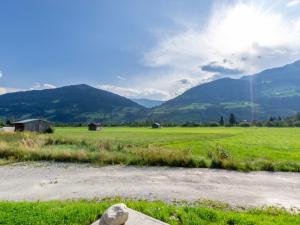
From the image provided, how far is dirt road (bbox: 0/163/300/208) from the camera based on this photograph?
33.9ft

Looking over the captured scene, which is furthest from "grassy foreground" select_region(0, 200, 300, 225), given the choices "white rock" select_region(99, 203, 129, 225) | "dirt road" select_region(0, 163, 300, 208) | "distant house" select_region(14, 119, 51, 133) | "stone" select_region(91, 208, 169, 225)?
"distant house" select_region(14, 119, 51, 133)

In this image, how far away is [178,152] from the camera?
58.0ft

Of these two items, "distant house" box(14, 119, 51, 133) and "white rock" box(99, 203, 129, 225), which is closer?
"white rock" box(99, 203, 129, 225)

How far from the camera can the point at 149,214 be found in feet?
25.3

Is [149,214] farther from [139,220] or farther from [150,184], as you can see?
[150,184]

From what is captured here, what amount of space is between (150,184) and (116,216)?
6.13 meters

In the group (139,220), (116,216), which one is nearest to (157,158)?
(139,220)

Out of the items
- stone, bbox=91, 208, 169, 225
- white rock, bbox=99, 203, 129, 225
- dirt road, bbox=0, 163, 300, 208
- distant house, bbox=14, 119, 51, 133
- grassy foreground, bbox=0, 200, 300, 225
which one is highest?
distant house, bbox=14, 119, 51, 133

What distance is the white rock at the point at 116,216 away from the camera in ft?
20.4

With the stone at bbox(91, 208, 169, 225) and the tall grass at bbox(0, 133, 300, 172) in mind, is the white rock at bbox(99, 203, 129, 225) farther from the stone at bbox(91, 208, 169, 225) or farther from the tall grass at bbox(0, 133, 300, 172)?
the tall grass at bbox(0, 133, 300, 172)

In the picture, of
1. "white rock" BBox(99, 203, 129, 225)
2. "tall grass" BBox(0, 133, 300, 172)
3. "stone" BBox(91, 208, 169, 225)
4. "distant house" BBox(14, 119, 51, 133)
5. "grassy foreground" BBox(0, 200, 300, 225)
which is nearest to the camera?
"white rock" BBox(99, 203, 129, 225)

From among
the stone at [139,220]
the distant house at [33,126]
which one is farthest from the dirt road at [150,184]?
the distant house at [33,126]

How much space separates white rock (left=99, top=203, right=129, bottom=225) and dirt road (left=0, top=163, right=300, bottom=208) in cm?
377

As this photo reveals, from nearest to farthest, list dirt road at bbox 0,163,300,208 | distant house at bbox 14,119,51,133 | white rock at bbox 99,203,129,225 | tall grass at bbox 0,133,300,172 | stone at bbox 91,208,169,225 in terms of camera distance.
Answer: white rock at bbox 99,203,129,225, stone at bbox 91,208,169,225, dirt road at bbox 0,163,300,208, tall grass at bbox 0,133,300,172, distant house at bbox 14,119,51,133
